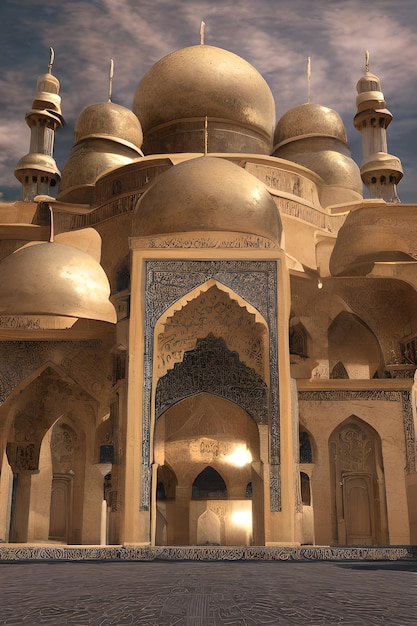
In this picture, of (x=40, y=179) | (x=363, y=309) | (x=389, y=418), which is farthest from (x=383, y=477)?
(x=40, y=179)

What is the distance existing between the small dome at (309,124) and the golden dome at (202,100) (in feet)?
4.81

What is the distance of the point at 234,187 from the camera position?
1139cm

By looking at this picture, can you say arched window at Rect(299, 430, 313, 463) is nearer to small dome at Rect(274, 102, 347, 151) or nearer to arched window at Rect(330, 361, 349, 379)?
arched window at Rect(330, 361, 349, 379)

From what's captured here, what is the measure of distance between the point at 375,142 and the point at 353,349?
6.86 meters

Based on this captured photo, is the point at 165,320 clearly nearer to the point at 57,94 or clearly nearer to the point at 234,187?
the point at 234,187

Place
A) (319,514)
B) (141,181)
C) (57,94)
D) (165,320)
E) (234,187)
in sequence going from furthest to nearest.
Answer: (57,94)
(141,181)
(319,514)
(234,187)
(165,320)

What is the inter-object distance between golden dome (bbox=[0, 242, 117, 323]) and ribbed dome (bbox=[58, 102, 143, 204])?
16.6ft

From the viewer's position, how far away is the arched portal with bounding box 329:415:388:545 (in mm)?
12664

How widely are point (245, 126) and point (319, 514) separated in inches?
350

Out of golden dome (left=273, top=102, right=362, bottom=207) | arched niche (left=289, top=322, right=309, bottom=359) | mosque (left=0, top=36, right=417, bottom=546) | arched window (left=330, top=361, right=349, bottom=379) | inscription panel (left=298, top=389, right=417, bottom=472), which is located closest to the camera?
mosque (left=0, top=36, right=417, bottom=546)

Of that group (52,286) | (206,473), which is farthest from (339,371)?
(52,286)

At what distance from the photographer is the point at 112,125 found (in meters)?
17.9

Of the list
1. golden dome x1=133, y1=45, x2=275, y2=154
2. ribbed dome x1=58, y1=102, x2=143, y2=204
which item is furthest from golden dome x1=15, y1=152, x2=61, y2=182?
golden dome x1=133, y1=45, x2=275, y2=154

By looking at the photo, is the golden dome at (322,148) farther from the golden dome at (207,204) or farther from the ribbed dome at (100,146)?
the golden dome at (207,204)
